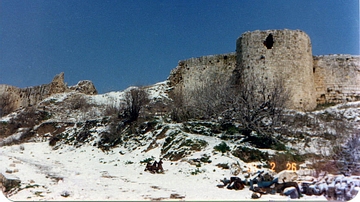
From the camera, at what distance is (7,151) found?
18.5m

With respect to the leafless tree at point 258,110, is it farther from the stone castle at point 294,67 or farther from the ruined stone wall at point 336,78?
the ruined stone wall at point 336,78

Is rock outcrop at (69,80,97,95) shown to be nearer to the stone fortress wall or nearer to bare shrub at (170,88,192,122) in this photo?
the stone fortress wall

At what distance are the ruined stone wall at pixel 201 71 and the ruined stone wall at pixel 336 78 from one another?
486 centimetres

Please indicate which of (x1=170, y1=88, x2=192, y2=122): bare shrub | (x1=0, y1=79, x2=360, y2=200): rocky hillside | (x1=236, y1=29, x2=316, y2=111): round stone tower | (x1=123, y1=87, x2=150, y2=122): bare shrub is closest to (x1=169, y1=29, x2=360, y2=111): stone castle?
(x1=236, y1=29, x2=316, y2=111): round stone tower

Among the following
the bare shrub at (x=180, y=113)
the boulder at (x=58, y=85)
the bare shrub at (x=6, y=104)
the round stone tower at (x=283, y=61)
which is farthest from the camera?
the boulder at (x=58, y=85)

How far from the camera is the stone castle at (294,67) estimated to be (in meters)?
18.4

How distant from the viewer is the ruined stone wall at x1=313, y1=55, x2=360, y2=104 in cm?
2045

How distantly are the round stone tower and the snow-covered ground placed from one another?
7100 mm

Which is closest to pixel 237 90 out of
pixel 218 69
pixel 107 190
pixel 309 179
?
pixel 218 69

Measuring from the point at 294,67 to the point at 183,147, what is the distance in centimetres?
793

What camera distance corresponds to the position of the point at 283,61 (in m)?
18.5

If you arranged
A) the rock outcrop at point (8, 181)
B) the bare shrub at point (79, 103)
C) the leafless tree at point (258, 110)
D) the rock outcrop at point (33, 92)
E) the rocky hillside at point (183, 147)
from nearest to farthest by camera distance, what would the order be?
the rock outcrop at point (8, 181) → the rocky hillside at point (183, 147) → the leafless tree at point (258, 110) → the bare shrub at point (79, 103) → the rock outcrop at point (33, 92)

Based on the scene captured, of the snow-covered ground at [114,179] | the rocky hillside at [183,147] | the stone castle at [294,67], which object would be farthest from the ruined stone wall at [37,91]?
the snow-covered ground at [114,179]

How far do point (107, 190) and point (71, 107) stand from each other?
64.9 ft
